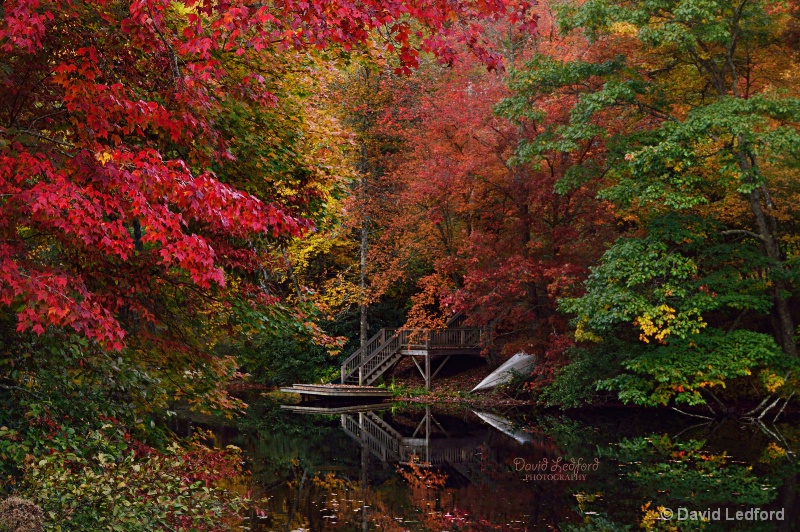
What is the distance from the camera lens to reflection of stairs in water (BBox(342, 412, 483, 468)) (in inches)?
604

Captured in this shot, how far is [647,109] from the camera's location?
17391mm

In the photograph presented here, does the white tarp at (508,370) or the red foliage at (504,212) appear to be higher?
the red foliage at (504,212)

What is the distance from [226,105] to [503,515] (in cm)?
632

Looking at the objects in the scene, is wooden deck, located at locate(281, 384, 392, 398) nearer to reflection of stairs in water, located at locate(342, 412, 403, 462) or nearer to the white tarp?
reflection of stairs in water, located at locate(342, 412, 403, 462)

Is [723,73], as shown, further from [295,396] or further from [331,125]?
[295,396]

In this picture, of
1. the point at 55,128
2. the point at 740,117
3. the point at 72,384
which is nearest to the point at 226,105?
the point at 55,128

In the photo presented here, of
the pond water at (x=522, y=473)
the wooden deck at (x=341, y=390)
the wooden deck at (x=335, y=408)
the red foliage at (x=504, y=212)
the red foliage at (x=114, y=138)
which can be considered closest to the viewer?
the red foliage at (x=114, y=138)

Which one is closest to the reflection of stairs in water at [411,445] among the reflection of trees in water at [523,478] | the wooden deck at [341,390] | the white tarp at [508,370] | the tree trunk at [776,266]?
the reflection of trees in water at [523,478]

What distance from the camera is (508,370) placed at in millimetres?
22469

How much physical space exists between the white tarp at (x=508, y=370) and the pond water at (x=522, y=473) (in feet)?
5.87

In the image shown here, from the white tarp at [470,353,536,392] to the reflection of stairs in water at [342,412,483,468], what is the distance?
3.29 meters

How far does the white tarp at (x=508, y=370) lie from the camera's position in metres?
22.2

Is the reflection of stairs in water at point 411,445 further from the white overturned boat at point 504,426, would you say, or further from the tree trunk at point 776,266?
the tree trunk at point 776,266

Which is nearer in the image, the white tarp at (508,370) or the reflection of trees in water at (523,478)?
the reflection of trees in water at (523,478)
